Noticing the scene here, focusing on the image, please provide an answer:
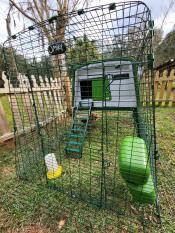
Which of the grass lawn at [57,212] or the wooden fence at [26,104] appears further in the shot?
the wooden fence at [26,104]

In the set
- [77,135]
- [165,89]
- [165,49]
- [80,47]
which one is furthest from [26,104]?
[165,49]

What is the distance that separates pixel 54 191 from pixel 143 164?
109 cm

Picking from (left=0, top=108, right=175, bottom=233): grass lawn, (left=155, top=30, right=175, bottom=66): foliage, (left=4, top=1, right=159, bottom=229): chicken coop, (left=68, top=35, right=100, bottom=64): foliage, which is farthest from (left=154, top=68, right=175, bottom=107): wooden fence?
(left=155, top=30, right=175, bottom=66): foliage

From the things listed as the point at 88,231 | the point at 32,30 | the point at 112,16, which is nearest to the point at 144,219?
the point at 88,231

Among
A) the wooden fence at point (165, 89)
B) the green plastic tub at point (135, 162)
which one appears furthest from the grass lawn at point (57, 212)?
the wooden fence at point (165, 89)

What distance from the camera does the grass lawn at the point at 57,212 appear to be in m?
1.40

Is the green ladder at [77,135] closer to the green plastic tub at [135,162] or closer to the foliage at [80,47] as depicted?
the green plastic tub at [135,162]

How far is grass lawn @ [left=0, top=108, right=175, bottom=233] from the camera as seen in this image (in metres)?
1.40

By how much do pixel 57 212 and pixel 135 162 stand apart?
3.00 feet

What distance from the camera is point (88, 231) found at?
4.50ft

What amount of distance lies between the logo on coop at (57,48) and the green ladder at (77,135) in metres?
1.49

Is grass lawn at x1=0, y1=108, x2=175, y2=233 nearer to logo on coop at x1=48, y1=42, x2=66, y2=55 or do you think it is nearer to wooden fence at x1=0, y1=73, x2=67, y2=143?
wooden fence at x1=0, y1=73, x2=67, y2=143

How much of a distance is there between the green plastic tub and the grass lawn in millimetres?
446

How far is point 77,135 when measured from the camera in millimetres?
2688
